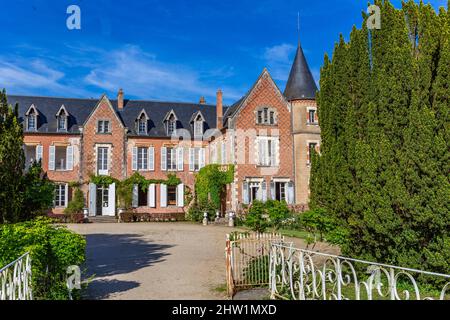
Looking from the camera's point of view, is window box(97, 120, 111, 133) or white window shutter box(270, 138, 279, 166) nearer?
white window shutter box(270, 138, 279, 166)

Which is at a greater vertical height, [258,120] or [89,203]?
[258,120]

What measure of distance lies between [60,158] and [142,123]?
7042 mm

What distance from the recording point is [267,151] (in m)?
28.1

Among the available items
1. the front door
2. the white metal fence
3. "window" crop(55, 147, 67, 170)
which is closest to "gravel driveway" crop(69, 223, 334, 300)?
the white metal fence

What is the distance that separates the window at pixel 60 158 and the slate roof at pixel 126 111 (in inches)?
93.1

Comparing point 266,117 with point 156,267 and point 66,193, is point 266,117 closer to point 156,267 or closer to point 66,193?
point 66,193

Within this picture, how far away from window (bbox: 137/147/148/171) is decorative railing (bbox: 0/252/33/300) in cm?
2506

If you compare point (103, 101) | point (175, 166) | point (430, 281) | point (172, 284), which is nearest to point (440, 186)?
point (430, 281)

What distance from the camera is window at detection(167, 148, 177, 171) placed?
1239 inches

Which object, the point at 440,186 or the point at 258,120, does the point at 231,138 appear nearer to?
the point at 258,120

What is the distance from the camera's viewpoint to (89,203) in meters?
29.3

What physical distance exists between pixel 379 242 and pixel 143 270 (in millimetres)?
5914

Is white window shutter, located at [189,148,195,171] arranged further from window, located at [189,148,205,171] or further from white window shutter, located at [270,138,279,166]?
white window shutter, located at [270,138,279,166]

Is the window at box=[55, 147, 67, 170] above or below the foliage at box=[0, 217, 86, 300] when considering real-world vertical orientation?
above
